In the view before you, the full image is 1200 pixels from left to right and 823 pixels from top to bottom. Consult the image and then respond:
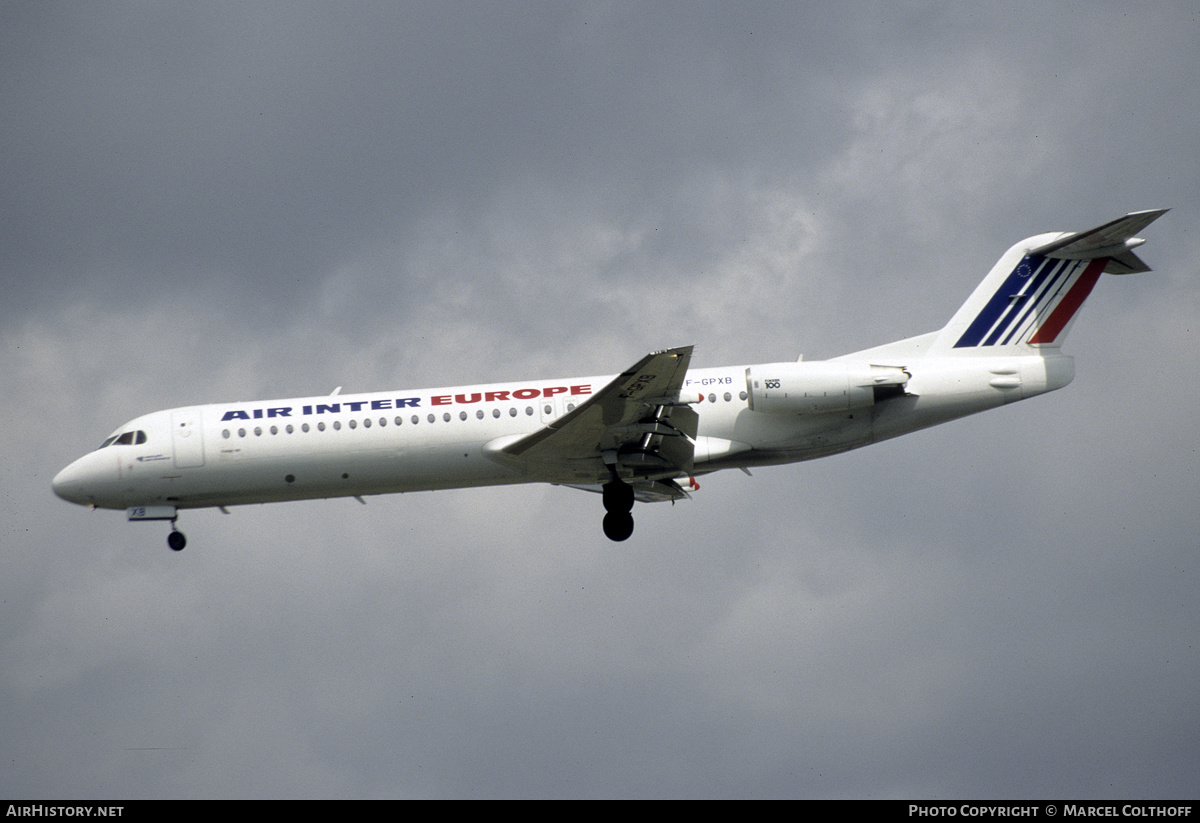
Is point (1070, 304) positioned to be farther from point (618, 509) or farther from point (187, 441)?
point (187, 441)

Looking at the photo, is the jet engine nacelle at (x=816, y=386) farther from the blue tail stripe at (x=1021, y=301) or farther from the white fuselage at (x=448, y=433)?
the blue tail stripe at (x=1021, y=301)

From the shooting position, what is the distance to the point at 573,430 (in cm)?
2723

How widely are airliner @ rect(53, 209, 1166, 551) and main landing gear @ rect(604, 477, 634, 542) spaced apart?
0.11ft

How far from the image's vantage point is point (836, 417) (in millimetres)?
28188

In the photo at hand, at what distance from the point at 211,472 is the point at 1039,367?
19.0 metres

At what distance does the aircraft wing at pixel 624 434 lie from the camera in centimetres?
2594

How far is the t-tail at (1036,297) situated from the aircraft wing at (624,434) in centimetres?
681

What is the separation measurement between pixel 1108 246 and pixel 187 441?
21.6m

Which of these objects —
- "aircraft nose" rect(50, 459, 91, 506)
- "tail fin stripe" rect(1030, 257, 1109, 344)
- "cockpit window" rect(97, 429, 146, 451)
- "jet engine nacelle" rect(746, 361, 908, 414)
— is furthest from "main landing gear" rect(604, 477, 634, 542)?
"aircraft nose" rect(50, 459, 91, 506)

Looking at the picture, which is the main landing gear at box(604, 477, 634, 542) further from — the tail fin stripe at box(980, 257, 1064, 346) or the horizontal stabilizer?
the horizontal stabilizer

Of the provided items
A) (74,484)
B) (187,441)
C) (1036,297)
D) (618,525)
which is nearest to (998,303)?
(1036,297)
